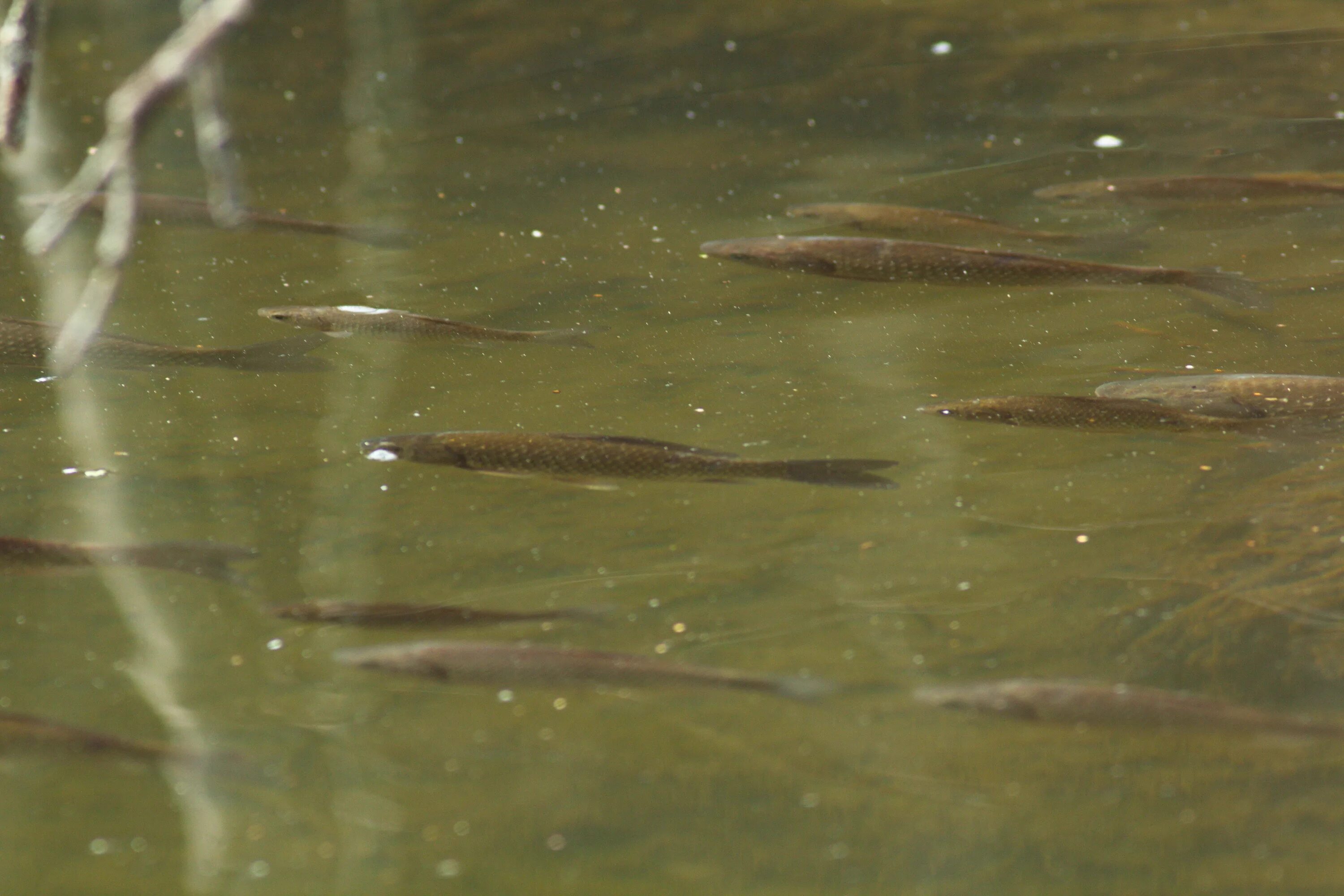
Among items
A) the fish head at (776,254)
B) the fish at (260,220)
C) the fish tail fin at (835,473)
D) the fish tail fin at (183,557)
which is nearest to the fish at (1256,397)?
the fish tail fin at (835,473)

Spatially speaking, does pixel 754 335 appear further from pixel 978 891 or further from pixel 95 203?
pixel 95 203

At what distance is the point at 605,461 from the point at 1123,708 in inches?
63.3

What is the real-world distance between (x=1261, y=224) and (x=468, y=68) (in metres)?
5.33

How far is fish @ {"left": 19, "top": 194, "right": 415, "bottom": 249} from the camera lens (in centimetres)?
609

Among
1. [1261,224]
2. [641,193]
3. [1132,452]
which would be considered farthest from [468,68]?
[1132,452]

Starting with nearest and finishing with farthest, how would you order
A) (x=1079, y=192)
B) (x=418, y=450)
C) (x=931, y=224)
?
(x=418, y=450)
(x=931, y=224)
(x=1079, y=192)

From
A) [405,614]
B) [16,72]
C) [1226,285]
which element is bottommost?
[405,614]

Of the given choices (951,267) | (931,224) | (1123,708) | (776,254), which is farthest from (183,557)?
(931,224)

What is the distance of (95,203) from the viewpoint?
627 centimetres

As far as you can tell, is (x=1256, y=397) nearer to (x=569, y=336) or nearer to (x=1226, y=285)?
(x=1226, y=285)

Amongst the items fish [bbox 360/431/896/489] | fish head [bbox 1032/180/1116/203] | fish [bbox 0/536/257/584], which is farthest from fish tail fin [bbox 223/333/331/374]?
fish head [bbox 1032/180/1116/203]

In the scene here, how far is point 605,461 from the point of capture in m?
3.79

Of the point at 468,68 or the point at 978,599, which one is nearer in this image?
the point at 978,599

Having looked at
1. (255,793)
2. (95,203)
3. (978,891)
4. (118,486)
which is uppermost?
(95,203)
